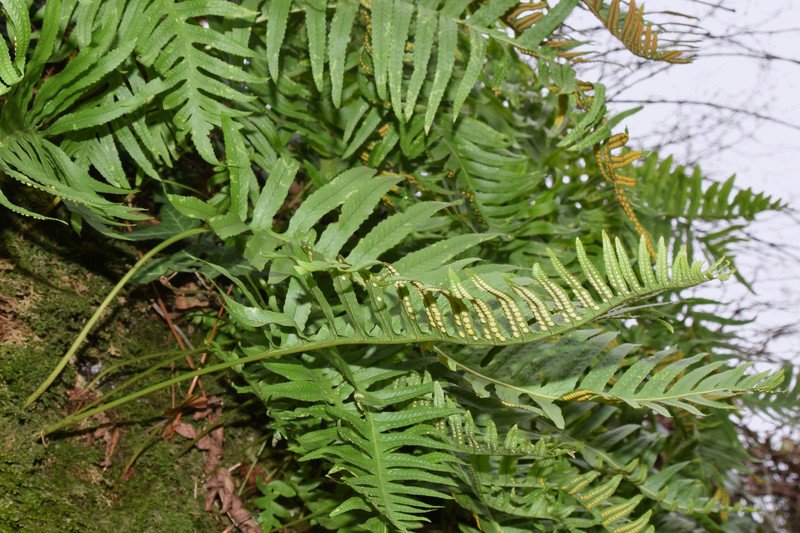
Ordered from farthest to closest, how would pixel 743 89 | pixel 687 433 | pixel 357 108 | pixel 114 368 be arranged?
1. pixel 743 89
2. pixel 687 433
3. pixel 357 108
4. pixel 114 368

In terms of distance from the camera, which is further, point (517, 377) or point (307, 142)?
point (307, 142)

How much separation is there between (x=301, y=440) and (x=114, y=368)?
0.49 meters

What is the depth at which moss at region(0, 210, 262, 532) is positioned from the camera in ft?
3.33

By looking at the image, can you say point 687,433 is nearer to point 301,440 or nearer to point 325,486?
point 325,486

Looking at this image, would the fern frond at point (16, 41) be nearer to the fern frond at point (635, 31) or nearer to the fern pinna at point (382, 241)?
the fern pinna at point (382, 241)

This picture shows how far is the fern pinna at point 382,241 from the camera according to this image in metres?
0.82

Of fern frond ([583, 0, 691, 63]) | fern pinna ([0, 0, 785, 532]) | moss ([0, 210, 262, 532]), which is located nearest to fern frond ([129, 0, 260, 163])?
fern pinna ([0, 0, 785, 532])

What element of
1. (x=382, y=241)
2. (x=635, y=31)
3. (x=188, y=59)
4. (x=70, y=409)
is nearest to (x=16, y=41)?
(x=188, y=59)

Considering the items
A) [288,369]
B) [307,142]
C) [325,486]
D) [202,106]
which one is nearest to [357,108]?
[307,142]

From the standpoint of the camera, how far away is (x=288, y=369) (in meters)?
0.94

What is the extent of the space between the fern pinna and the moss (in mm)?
66

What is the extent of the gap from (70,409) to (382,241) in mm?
728

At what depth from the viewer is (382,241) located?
901 millimetres

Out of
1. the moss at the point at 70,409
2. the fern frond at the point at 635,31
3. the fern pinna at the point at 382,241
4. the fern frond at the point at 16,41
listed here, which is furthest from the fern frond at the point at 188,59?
the fern frond at the point at 635,31
